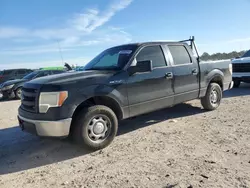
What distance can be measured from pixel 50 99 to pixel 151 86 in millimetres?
2091

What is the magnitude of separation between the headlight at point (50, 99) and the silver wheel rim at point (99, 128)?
0.62m

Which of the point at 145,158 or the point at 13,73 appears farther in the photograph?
the point at 13,73

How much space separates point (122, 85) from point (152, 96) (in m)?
0.84

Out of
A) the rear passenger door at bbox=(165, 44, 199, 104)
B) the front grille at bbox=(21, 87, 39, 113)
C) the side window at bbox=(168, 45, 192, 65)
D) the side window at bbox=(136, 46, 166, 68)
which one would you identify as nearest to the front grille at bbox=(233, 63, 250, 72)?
the rear passenger door at bbox=(165, 44, 199, 104)

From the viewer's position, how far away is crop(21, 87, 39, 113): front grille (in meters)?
3.85

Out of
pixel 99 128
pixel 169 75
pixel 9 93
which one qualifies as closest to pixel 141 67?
pixel 169 75

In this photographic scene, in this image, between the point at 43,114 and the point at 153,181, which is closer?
the point at 153,181

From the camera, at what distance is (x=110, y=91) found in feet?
13.8

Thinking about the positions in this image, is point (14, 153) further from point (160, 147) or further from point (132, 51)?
point (132, 51)

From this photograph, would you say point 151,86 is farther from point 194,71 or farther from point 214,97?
point 214,97

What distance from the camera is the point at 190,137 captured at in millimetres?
4562

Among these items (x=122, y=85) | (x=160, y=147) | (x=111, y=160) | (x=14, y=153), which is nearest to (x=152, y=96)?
(x=122, y=85)

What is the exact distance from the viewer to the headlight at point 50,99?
12.2 ft

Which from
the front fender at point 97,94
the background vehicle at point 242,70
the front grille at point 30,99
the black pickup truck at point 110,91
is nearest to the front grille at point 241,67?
the background vehicle at point 242,70
